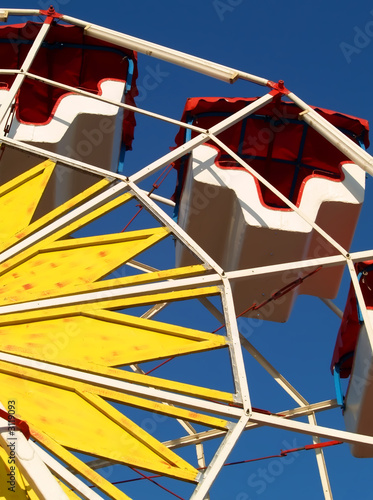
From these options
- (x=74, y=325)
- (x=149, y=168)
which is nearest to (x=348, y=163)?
(x=149, y=168)

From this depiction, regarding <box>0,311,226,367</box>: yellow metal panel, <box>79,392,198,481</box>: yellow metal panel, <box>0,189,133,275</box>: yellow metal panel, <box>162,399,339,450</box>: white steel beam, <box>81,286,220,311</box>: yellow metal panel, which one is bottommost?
<box>162,399,339,450</box>: white steel beam

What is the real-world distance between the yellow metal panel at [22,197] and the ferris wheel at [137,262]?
32mm

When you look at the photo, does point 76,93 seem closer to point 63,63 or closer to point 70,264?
point 63,63

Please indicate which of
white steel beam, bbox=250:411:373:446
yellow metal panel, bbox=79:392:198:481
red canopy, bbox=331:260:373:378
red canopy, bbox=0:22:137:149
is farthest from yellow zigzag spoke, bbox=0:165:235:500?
red canopy, bbox=331:260:373:378

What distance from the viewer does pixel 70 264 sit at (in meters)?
14.8

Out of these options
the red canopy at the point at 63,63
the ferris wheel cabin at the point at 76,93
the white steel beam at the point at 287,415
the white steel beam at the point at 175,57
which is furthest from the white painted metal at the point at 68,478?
the red canopy at the point at 63,63

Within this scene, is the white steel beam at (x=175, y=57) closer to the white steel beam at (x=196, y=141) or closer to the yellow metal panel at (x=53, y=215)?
the white steel beam at (x=196, y=141)

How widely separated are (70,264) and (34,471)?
19.4ft

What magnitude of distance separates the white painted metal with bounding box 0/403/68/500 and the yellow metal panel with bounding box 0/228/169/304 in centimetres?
449

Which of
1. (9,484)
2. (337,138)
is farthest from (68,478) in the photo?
(337,138)

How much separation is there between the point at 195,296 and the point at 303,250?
4646 millimetres

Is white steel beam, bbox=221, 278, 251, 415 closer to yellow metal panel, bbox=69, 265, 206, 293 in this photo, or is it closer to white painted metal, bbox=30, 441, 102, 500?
yellow metal panel, bbox=69, 265, 206, 293

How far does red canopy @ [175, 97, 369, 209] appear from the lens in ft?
66.7

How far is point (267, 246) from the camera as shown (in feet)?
60.4
